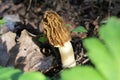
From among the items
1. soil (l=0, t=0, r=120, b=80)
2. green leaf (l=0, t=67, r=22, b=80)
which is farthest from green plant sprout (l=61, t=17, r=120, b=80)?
soil (l=0, t=0, r=120, b=80)

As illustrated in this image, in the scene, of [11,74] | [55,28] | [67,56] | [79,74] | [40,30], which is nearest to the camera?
[79,74]

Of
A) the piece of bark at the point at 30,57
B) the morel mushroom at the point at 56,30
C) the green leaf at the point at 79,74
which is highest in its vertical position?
the green leaf at the point at 79,74

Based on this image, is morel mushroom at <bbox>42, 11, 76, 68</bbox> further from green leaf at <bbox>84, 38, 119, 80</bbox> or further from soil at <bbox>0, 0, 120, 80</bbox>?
green leaf at <bbox>84, 38, 119, 80</bbox>

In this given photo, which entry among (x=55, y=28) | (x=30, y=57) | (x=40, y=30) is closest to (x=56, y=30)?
(x=55, y=28)

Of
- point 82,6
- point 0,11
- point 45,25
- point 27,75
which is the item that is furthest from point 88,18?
point 27,75

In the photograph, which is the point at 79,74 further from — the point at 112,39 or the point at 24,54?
the point at 24,54

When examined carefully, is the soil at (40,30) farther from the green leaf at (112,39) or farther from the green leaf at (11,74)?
the green leaf at (112,39)

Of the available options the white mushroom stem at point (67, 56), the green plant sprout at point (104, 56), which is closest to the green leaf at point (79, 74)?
the green plant sprout at point (104, 56)
